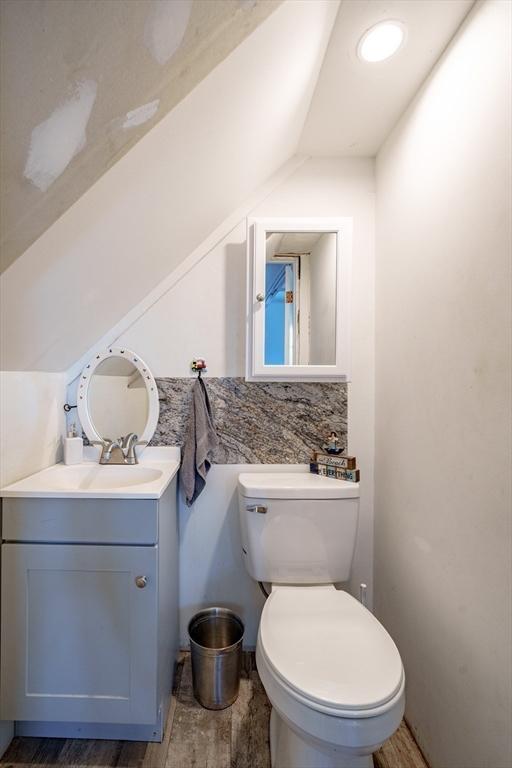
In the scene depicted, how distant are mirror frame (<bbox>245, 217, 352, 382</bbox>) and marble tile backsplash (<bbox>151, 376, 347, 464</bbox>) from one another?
13 cm

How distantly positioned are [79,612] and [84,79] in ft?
4.36

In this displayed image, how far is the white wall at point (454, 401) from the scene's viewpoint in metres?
0.81

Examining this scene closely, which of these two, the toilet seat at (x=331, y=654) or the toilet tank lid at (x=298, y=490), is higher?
the toilet tank lid at (x=298, y=490)

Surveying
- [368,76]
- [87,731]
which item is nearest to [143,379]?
[87,731]

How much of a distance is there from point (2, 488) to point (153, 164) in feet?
3.60

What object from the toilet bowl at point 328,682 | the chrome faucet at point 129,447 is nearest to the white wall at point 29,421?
the chrome faucet at point 129,447

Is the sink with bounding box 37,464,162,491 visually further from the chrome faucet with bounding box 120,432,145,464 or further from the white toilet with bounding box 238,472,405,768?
the white toilet with bounding box 238,472,405,768

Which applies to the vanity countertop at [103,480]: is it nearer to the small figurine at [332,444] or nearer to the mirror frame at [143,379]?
the mirror frame at [143,379]

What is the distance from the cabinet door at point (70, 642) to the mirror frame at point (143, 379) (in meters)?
0.55

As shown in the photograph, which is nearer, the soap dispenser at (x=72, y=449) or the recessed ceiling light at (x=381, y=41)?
the recessed ceiling light at (x=381, y=41)

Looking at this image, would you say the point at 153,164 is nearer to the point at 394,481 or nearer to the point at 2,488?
the point at 2,488

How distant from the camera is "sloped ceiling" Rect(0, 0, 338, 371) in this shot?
812 mm

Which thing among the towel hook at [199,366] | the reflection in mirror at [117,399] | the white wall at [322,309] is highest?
the white wall at [322,309]

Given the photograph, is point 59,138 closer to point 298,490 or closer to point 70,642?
point 298,490
